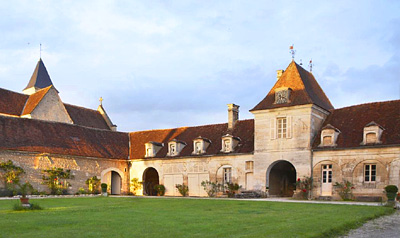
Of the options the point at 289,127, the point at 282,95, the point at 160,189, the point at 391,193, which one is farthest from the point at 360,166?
the point at 160,189

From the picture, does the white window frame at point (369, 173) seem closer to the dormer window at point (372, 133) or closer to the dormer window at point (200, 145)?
the dormer window at point (372, 133)

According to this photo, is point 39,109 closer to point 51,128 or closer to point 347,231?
point 51,128

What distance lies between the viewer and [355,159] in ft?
72.5

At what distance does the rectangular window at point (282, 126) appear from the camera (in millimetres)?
24531

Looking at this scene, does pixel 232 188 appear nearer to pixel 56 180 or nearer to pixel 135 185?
pixel 135 185

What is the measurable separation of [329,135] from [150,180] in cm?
1420

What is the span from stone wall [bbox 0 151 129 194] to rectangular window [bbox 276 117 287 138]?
39.7 ft

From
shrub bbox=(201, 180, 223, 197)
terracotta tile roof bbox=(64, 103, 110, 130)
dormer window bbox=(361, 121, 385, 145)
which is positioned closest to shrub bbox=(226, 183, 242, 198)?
shrub bbox=(201, 180, 223, 197)

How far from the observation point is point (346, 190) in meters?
21.9

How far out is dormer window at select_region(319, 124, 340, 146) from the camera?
75.5ft

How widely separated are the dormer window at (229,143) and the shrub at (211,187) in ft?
6.95

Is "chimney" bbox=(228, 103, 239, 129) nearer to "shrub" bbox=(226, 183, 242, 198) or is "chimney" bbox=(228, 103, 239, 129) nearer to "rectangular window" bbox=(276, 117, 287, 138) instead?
"shrub" bbox=(226, 183, 242, 198)

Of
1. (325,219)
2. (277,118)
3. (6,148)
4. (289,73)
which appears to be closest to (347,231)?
(325,219)

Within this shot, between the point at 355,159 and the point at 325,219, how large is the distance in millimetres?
11129
